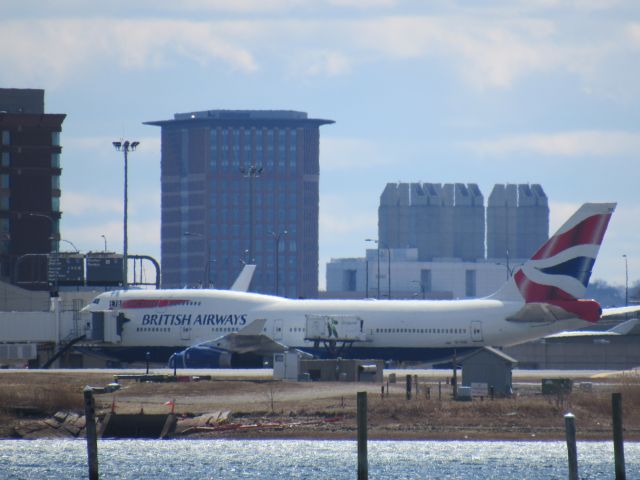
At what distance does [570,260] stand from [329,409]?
30.1 meters

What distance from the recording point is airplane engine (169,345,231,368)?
103250 millimetres

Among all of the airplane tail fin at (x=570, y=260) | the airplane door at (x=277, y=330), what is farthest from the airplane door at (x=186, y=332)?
the airplane tail fin at (x=570, y=260)

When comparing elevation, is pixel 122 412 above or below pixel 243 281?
below

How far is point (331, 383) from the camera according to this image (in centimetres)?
8781

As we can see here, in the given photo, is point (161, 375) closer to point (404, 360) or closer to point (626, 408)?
point (404, 360)

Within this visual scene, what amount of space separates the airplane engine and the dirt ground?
17610 millimetres

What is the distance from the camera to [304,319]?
105 metres

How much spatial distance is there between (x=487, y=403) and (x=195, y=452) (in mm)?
14646

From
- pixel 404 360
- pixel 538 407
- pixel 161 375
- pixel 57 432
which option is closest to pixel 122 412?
pixel 57 432

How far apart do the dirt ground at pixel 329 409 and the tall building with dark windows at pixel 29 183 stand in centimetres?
9402

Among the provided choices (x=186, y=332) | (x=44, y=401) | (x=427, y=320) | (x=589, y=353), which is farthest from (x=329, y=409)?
(x=589, y=353)

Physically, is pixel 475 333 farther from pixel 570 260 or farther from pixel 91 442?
pixel 91 442

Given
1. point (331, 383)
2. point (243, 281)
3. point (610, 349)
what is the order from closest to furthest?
point (331, 383) < point (610, 349) < point (243, 281)

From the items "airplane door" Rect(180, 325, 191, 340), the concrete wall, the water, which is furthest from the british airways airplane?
the water
